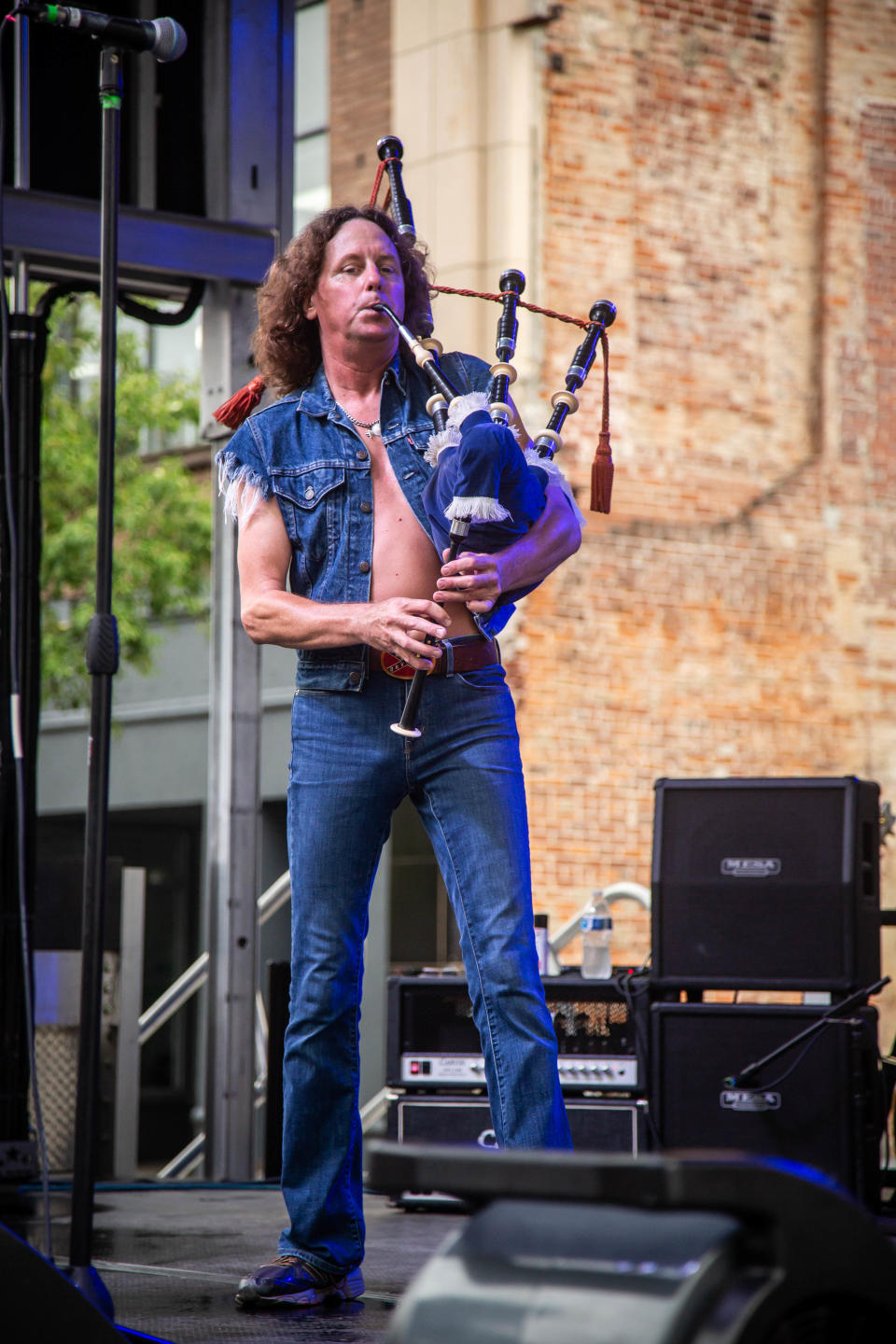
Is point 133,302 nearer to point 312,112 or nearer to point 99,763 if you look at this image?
point 99,763

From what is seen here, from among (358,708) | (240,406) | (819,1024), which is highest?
(240,406)

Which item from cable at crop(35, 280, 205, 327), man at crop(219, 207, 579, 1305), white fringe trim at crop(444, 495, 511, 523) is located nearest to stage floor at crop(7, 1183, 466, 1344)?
man at crop(219, 207, 579, 1305)

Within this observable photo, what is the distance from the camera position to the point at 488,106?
11109 mm

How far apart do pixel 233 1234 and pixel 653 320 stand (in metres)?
8.20

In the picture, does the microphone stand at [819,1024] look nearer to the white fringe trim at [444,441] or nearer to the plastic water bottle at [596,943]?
the plastic water bottle at [596,943]

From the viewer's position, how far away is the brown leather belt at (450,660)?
3.02 meters

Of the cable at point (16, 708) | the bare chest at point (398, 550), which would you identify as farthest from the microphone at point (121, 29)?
the bare chest at point (398, 550)

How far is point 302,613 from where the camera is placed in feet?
9.81

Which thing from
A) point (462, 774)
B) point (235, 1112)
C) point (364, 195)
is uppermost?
point (364, 195)

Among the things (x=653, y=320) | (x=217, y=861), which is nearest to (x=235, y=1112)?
(x=217, y=861)

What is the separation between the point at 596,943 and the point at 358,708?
106 inches

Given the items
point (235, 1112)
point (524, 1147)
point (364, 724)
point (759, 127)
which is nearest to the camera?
point (524, 1147)

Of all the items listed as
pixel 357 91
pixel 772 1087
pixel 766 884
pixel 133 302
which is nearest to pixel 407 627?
pixel 766 884

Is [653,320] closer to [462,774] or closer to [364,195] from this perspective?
[364,195]
